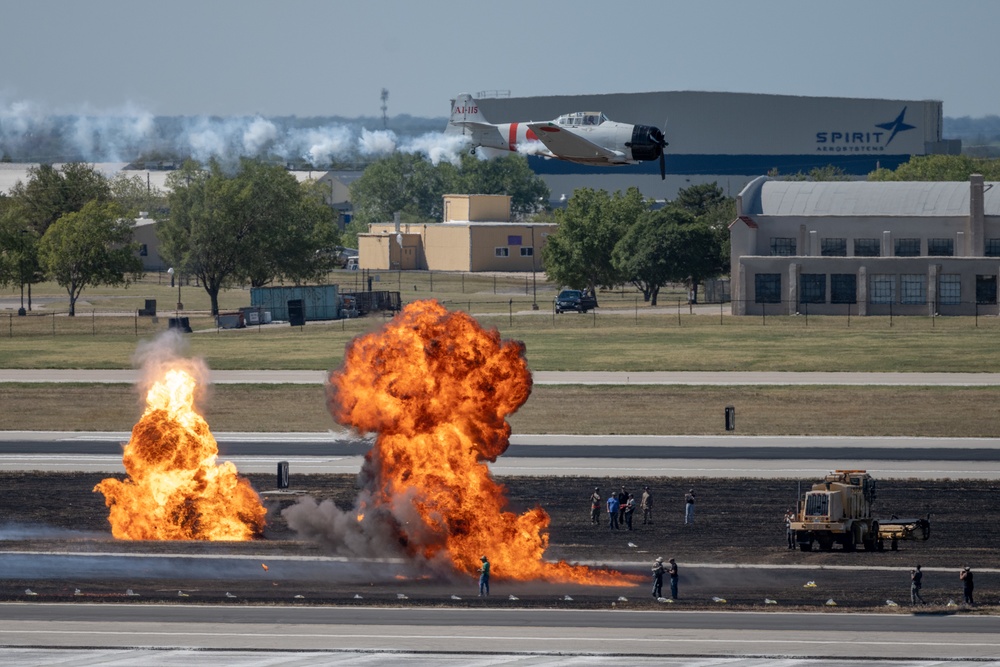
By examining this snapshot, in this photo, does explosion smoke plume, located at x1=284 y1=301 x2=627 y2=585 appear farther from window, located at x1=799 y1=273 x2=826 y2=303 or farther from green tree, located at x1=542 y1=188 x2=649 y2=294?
green tree, located at x1=542 y1=188 x2=649 y2=294

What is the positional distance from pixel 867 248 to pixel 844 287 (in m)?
6.38

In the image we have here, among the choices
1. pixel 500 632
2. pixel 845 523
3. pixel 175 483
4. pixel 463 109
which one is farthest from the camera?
pixel 463 109

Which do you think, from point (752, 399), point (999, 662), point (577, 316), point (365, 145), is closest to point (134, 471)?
point (999, 662)

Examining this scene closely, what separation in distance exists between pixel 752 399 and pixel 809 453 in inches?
577

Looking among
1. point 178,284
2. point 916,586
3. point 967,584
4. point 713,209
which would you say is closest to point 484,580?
point 916,586

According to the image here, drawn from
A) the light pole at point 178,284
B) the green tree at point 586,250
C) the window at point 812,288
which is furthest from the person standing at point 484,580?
the green tree at point 586,250

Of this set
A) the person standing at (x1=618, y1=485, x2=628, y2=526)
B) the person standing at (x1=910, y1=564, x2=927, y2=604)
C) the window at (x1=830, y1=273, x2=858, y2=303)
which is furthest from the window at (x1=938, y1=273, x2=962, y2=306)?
the person standing at (x1=910, y1=564, x2=927, y2=604)

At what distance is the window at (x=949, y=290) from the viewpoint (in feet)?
383

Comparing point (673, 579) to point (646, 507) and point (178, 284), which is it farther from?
point (178, 284)

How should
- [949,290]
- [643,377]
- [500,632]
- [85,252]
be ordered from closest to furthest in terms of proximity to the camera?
1. [500,632]
2. [643,377]
3. [949,290]
4. [85,252]

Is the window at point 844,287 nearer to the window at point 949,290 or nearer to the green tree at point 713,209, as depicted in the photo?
the window at point 949,290

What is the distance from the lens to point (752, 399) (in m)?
72.7

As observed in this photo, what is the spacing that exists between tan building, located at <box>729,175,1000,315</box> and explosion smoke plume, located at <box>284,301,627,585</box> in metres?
82.7

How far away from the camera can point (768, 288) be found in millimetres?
120812
